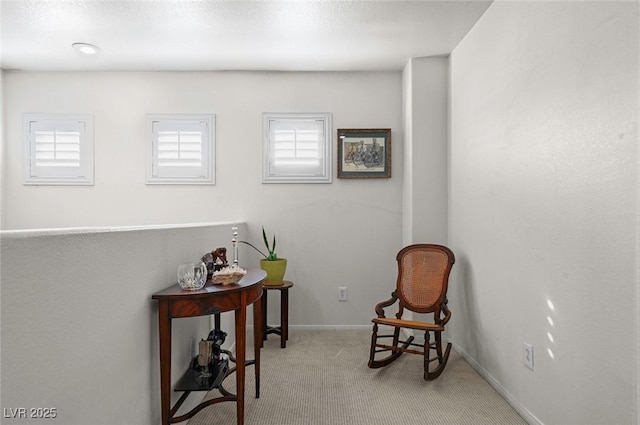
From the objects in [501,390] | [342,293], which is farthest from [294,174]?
[501,390]

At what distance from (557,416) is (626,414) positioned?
0.45m

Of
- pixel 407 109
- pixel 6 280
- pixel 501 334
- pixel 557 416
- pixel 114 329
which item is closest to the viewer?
pixel 6 280

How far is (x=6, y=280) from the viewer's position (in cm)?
91

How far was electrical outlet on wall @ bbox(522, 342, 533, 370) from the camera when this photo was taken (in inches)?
79.3

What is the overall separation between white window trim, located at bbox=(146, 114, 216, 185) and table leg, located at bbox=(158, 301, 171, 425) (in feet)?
7.47

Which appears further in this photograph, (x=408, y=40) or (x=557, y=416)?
(x=408, y=40)

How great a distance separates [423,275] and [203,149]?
97.2 inches

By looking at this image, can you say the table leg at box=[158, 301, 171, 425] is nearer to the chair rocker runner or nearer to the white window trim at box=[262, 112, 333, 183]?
the chair rocker runner

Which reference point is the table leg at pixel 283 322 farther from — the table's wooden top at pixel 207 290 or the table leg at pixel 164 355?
the table leg at pixel 164 355

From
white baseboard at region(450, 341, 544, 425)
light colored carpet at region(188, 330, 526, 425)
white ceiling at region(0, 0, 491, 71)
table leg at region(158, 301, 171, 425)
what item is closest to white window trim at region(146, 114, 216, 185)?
white ceiling at region(0, 0, 491, 71)

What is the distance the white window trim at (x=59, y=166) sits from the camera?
3697mm

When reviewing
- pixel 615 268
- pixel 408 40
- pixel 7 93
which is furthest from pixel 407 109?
pixel 7 93

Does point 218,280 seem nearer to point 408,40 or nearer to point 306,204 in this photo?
point 306,204

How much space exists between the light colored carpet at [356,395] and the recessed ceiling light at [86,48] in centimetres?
297
